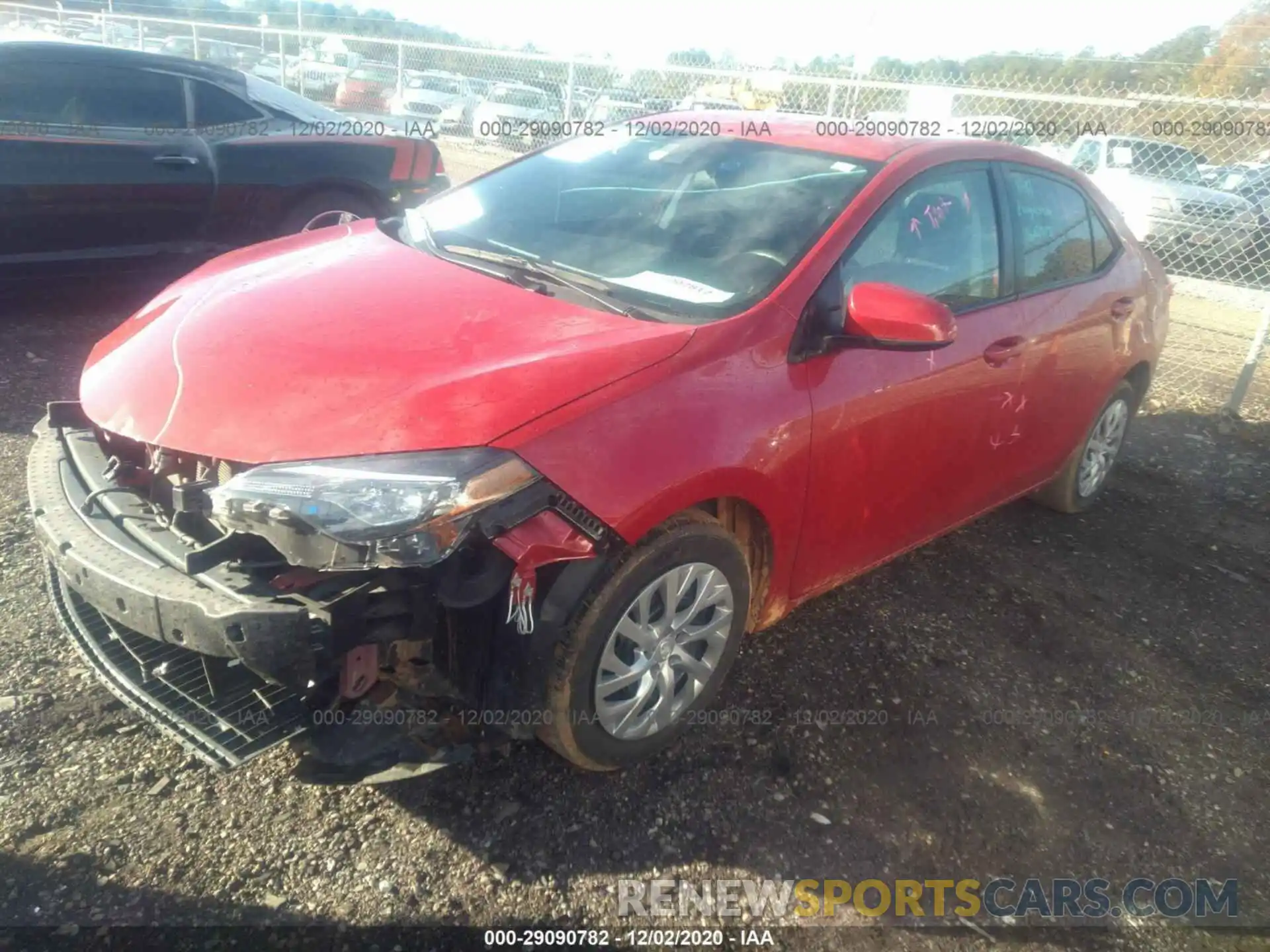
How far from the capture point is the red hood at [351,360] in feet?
6.93

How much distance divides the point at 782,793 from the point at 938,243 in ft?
6.10

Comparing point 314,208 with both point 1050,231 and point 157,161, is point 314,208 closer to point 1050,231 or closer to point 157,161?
point 157,161

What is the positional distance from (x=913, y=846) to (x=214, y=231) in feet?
17.2

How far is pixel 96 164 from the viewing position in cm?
525

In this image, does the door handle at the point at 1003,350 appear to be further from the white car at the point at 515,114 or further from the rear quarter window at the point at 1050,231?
the white car at the point at 515,114

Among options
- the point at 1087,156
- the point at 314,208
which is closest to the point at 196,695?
the point at 314,208

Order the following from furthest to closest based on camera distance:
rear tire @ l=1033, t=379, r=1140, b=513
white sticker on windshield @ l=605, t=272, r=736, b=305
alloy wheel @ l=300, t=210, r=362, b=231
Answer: rear tire @ l=1033, t=379, r=1140, b=513
alloy wheel @ l=300, t=210, r=362, b=231
white sticker on windshield @ l=605, t=272, r=736, b=305

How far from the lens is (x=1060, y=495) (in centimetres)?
450

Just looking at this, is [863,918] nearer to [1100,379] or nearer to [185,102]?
[1100,379]

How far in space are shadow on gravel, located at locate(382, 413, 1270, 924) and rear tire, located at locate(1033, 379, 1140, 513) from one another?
321mm

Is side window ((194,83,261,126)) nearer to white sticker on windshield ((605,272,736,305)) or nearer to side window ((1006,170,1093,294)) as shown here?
white sticker on windshield ((605,272,736,305))

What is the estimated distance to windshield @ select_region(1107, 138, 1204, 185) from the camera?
37.2 ft

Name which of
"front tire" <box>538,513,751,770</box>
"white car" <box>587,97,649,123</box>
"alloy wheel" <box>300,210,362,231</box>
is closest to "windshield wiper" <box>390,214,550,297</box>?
"alloy wheel" <box>300,210,362,231</box>

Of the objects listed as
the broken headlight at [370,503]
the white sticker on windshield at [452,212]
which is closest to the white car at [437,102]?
the white sticker on windshield at [452,212]
